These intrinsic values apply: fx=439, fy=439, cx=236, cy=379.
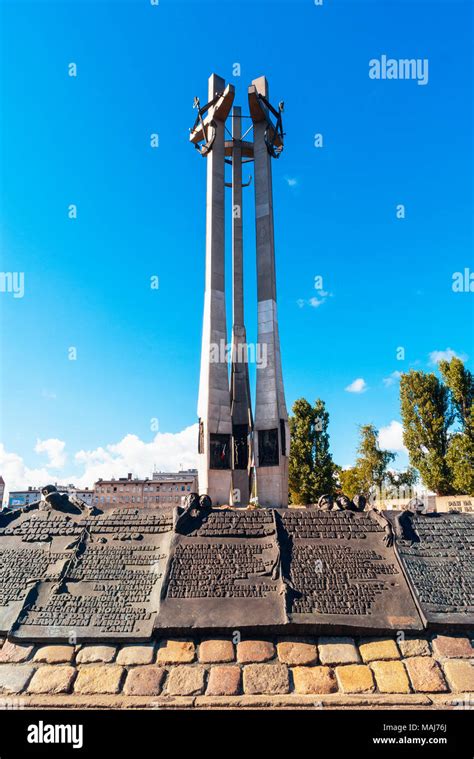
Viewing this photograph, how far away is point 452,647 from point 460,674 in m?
0.37

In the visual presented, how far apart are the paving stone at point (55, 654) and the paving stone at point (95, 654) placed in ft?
0.37

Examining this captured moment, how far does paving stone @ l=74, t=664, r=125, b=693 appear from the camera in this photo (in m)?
4.77

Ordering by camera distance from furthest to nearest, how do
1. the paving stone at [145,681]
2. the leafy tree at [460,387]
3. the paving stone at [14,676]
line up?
1. the leafy tree at [460,387]
2. the paving stone at [14,676]
3. the paving stone at [145,681]

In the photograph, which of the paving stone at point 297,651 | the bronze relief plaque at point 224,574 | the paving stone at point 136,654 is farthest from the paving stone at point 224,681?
the paving stone at point 136,654

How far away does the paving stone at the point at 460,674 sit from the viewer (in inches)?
188

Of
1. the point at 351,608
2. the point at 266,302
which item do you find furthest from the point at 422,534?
the point at 266,302

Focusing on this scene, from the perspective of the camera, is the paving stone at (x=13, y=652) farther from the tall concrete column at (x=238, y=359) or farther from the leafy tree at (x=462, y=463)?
the leafy tree at (x=462, y=463)

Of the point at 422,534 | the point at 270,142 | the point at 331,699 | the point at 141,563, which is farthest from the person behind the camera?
the point at 270,142

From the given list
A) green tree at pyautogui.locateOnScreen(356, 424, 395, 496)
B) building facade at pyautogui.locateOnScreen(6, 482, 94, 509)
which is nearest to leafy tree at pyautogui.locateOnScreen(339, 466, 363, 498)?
green tree at pyautogui.locateOnScreen(356, 424, 395, 496)

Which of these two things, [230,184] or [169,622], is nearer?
[169,622]

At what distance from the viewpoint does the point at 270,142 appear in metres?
15.9

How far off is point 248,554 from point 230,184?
1571cm

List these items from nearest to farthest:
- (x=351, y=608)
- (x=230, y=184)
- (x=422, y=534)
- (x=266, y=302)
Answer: (x=351, y=608) < (x=422, y=534) < (x=266, y=302) < (x=230, y=184)
